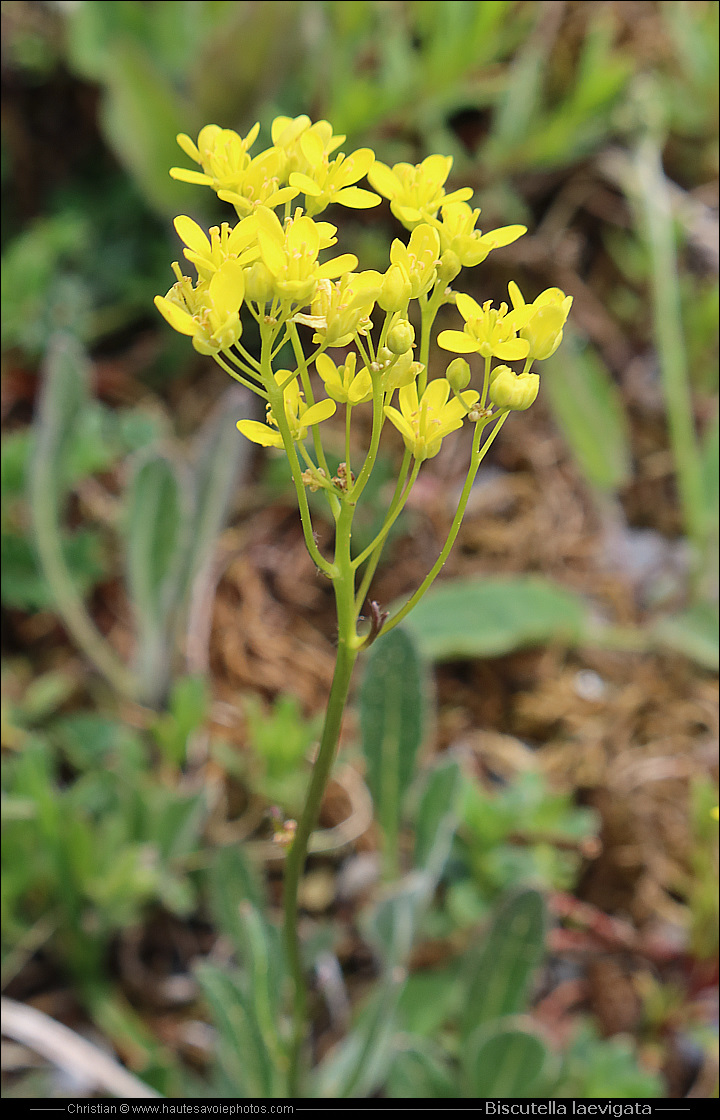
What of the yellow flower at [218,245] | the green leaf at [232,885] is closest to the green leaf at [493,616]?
the green leaf at [232,885]

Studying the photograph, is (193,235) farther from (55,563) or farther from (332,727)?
(55,563)

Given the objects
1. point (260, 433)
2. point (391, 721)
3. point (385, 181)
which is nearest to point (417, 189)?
point (385, 181)

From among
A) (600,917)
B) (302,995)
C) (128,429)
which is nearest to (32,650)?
(128,429)

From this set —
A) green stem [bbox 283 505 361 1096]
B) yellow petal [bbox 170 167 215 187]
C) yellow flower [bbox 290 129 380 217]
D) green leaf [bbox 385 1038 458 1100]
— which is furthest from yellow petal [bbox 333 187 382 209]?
green leaf [bbox 385 1038 458 1100]

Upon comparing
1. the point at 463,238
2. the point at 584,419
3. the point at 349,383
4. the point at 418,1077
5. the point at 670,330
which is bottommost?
the point at 418,1077

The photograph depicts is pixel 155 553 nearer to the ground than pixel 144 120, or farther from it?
nearer to the ground

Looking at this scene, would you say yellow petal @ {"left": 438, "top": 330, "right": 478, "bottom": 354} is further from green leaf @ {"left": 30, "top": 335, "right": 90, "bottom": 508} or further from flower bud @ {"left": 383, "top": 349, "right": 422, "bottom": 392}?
green leaf @ {"left": 30, "top": 335, "right": 90, "bottom": 508}

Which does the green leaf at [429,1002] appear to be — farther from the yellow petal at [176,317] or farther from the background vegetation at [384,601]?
the yellow petal at [176,317]
